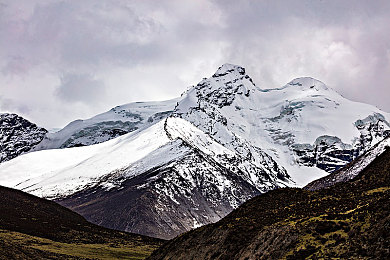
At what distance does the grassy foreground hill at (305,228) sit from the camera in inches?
2156

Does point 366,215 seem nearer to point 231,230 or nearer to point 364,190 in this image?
point 364,190

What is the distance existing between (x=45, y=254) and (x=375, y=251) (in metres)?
137

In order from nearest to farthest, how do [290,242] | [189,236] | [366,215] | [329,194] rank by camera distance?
[366,215] → [290,242] → [329,194] → [189,236]

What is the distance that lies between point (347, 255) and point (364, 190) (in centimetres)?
2443

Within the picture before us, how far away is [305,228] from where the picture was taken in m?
62.7

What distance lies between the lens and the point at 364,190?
2982 inches

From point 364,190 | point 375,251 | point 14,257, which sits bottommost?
point 375,251

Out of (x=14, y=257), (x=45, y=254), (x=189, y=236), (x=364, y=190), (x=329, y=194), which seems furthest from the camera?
(x=45, y=254)

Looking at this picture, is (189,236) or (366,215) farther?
(189,236)

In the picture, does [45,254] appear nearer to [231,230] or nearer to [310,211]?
[231,230]

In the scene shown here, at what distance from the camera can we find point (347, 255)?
2092 inches

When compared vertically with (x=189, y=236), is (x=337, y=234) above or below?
below

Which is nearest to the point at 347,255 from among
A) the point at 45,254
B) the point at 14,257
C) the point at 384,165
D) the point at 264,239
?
the point at 264,239

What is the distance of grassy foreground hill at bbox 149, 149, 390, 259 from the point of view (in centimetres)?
5475
